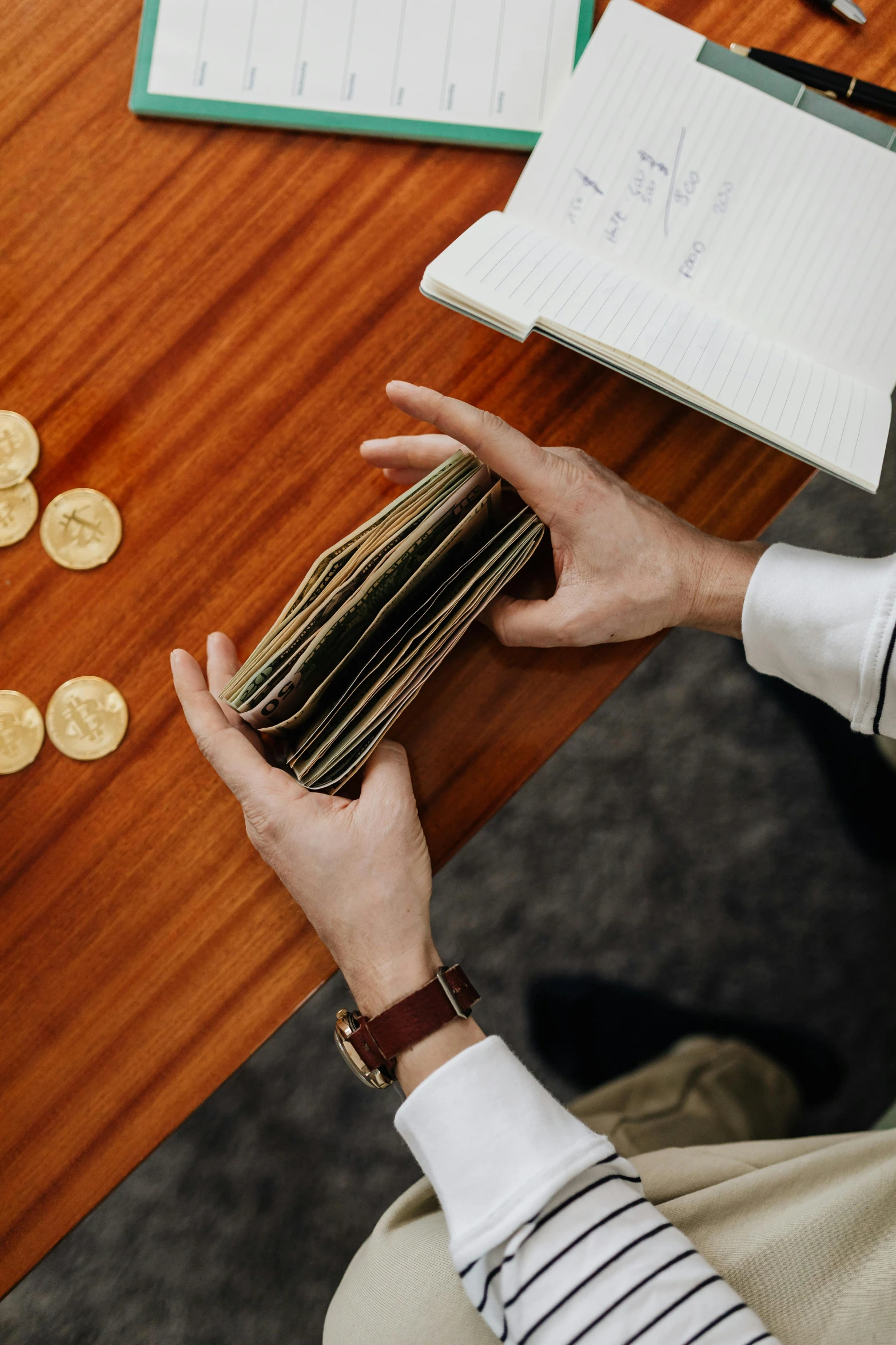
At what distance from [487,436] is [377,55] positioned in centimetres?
38

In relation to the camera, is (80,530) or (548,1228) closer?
(548,1228)

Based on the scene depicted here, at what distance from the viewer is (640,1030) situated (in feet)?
4.16

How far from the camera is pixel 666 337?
0.66m

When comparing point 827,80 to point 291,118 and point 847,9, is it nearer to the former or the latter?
point 847,9

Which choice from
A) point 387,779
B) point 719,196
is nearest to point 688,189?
point 719,196

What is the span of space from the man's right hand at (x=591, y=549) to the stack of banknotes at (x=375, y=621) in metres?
0.03

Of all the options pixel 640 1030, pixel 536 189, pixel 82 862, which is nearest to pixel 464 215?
pixel 536 189

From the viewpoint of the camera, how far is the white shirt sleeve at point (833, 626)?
639 millimetres

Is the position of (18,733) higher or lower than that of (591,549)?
lower

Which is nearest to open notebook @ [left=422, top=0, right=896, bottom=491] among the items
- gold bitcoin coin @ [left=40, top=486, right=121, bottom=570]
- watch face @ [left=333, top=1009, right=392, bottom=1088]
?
gold bitcoin coin @ [left=40, top=486, right=121, bottom=570]

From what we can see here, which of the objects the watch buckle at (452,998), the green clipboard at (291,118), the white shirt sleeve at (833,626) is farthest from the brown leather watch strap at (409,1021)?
the green clipboard at (291,118)

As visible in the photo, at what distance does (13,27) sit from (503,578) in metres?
0.65

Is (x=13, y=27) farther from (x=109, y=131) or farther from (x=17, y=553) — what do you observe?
(x=17, y=553)

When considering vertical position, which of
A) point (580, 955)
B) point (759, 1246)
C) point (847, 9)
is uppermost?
point (847, 9)
